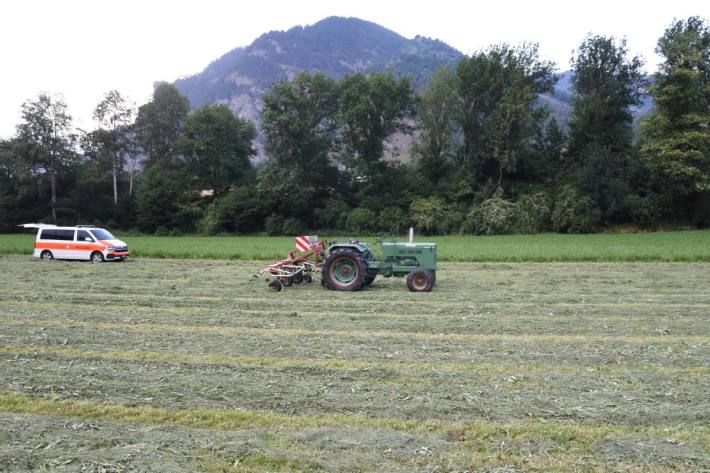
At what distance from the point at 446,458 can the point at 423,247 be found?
1060 centimetres

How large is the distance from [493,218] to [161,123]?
36366 mm

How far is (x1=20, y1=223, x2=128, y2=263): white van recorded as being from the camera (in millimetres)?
22250

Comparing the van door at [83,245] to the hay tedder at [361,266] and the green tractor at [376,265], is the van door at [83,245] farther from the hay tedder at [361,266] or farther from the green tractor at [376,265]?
the green tractor at [376,265]

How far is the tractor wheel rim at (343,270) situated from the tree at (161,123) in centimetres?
4483

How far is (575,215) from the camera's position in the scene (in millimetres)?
39938

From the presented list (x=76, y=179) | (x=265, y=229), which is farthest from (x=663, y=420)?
(x=76, y=179)

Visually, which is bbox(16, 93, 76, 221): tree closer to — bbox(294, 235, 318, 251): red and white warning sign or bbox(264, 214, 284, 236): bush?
bbox(264, 214, 284, 236): bush

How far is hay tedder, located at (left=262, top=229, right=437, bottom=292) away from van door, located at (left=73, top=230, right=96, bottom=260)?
11.6 m

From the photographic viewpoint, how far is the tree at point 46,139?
5025cm

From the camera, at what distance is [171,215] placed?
4934 centimetres

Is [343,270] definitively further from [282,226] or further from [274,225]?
[274,225]

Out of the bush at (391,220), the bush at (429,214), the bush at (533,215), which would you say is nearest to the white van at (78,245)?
the bush at (391,220)

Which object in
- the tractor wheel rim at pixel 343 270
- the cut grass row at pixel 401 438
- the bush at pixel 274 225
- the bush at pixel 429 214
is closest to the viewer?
the cut grass row at pixel 401 438

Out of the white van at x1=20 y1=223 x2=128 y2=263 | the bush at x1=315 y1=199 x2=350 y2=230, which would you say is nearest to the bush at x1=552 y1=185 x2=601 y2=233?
the bush at x1=315 y1=199 x2=350 y2=230
